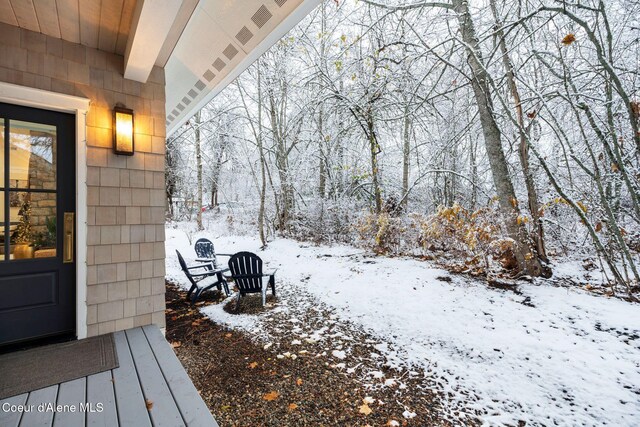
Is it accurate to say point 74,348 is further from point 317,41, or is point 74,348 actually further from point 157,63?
point 317,41

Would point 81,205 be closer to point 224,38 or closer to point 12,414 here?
point 12,414

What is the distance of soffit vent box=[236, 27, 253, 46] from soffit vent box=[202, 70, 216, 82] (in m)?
0.76

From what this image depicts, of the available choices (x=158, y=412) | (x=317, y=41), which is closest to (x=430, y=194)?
(x=317, y=41)

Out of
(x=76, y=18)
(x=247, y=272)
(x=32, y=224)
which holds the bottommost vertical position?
(x=247, y=272)

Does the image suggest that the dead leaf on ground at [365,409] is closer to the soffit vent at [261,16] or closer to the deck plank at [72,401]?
the deck plank at [72,401]

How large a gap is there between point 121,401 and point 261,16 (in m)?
2.61

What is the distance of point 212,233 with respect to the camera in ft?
35.0

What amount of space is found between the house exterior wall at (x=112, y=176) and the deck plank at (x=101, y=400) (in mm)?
804

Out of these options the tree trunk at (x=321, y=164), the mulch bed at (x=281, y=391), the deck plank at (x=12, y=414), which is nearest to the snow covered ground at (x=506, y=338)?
the mulch bed at (x=281, y=391)

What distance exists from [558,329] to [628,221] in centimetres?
246

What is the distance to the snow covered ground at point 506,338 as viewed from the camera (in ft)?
6.71

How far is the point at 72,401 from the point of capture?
1.64 m

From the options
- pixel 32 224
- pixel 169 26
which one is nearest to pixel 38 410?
pixel 32 224

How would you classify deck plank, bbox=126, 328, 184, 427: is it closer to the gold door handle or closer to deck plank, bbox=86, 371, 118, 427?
deck plank, bbox=86, 371, 118, 427
